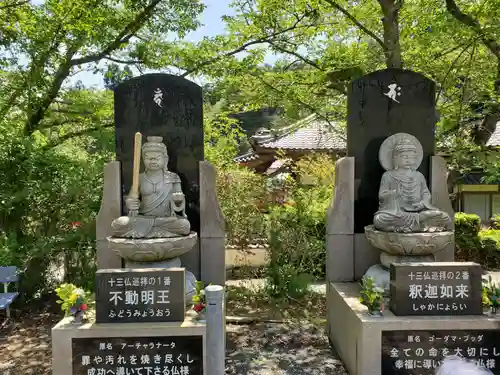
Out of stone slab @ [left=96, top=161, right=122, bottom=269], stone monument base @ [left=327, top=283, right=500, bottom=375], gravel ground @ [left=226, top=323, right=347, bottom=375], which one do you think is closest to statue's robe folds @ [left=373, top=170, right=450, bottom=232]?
stone monument base @ [left=327, top=283, right=500, bottom=375]

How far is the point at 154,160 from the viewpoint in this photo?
15.9 ft

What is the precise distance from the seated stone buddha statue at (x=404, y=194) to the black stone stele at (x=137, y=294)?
7.65 feet

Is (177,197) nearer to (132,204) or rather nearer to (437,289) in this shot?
(132,204)

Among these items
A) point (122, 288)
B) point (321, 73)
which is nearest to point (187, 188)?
point (122, 288)

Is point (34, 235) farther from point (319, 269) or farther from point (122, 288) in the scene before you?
point (319, 269)

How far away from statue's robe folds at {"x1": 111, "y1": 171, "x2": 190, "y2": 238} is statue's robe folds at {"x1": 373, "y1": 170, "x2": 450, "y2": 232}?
7.07ft

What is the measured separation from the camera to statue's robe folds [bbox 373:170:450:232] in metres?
4.48

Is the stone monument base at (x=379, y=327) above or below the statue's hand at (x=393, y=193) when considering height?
below

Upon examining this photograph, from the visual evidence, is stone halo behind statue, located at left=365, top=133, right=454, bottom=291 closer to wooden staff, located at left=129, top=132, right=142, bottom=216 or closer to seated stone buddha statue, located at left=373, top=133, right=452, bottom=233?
Result: seated stone buddha statue, located at left=373, top=133, right=452, bottom=233

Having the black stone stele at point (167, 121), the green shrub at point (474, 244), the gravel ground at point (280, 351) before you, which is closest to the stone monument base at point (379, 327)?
the gravel ground at point (280, 351)

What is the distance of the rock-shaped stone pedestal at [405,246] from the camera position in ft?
14.1

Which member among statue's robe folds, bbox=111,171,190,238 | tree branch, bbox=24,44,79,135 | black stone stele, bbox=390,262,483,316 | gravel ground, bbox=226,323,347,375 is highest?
tree branch, bbox=24,44,79,135

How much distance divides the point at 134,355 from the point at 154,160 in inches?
83.9

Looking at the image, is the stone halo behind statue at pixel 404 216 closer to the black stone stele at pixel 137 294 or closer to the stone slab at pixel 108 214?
the black stone stele at pixel 137 294
